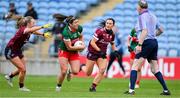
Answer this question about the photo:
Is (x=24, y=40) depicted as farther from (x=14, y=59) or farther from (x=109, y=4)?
(x=109, y=4)

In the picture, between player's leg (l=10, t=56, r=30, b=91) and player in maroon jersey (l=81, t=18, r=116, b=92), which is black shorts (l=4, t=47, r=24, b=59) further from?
player in maroon jersey (l=81, t=18, r=116, b=92)

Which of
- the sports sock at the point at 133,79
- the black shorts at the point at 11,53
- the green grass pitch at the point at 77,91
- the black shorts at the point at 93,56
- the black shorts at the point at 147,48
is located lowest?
the green grass pitch at the point at 77,91

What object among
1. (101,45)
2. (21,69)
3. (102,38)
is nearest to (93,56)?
(101,45)

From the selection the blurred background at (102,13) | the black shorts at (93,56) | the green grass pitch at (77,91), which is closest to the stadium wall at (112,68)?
the blurred background at (102,13)

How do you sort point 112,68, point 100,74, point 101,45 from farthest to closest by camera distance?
point 112,68 < point 101,45 < point 100,74

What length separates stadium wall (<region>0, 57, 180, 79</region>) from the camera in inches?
1078

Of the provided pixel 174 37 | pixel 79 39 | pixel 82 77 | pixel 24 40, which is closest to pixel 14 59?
pixel 24 40

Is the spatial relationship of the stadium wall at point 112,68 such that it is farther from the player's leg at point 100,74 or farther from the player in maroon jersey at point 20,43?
the player in maroon jersey at point 20,43

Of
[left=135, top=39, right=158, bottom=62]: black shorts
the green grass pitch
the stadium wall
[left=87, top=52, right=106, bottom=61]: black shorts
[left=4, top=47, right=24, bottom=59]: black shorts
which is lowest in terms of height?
the stadium wall

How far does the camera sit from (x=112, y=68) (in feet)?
92.0

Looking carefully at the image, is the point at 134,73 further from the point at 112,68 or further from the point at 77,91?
the point at 112,68

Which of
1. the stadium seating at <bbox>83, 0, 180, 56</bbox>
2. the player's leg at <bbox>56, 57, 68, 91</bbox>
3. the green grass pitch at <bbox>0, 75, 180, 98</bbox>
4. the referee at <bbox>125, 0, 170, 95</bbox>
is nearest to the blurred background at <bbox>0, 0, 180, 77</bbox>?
the stadium seating at <bbox>83, 0, 180, 56</bbox>

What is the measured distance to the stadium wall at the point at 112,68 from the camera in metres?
27.4

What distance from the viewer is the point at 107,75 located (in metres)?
27.5
